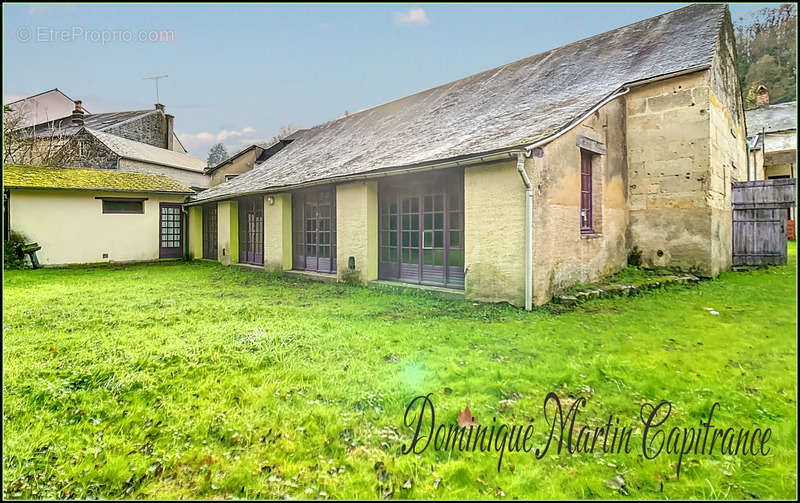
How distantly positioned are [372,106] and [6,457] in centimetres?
1698

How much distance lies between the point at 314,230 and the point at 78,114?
24.0 m

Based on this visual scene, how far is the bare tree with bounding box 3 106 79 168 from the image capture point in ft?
66.8

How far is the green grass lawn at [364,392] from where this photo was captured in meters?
2.27

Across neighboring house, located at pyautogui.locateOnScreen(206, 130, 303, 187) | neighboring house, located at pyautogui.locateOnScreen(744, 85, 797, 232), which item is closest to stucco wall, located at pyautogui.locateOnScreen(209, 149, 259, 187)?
neighboring house, located at pyautogui.locateOnScreen(206, 130, 303, 187)

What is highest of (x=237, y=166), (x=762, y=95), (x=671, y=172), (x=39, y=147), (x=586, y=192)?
(x=762, y=95)

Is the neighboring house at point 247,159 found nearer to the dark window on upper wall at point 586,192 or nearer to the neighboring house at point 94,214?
the neighboring house at point 94,214

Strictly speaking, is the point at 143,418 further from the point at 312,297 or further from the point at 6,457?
the point at 312,297

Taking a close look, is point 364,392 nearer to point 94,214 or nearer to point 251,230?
point 251,230

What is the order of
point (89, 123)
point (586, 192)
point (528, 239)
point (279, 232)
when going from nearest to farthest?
point (528, 239), point (586, 192), point (279, 232), point (89, 123)

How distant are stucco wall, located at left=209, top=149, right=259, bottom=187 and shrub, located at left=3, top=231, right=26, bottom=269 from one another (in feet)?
34.6

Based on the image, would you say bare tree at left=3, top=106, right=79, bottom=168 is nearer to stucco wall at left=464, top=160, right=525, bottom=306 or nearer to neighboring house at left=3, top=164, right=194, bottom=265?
neighboring house at left=3, top=164, right=194, bottom=265

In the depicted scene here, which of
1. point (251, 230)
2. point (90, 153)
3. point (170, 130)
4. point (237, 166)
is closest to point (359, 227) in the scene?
point (251, 230)

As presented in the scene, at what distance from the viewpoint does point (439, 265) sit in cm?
815

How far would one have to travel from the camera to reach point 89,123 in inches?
1139
